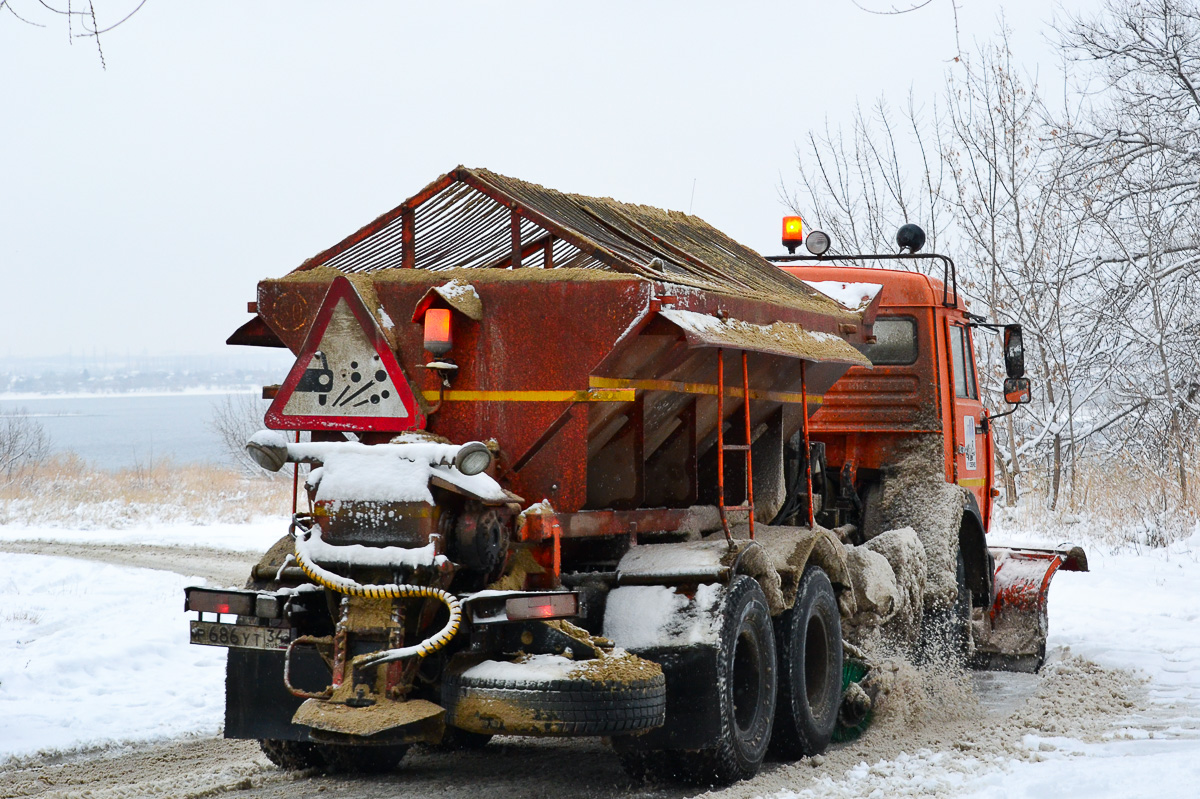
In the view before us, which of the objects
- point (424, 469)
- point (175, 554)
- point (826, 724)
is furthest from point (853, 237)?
point (424, 469)

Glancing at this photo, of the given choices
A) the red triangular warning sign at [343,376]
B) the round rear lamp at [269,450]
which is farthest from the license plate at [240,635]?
the red triangular warning sign at [343,376]

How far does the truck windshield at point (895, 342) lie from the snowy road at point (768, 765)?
85.7 inches

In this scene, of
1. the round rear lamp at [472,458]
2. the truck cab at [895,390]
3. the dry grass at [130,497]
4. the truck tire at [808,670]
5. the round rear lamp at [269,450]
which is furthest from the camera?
the dry grass at [130,497]

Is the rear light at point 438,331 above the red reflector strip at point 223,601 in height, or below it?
above

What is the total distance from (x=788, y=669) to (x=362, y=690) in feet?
7.19

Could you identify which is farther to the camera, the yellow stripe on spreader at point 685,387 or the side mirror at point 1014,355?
the side mirror at point 1014,355

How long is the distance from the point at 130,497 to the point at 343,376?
24.6m

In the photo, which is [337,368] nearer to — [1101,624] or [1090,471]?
[1101,624]

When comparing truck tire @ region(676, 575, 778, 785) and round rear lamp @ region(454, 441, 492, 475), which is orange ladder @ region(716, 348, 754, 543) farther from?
round rear lamp @ region(454, 441, 492, 475)

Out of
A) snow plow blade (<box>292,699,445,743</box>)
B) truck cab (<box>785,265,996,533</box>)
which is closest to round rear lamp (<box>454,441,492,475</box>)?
snow plow blade (<box>292,699,445,743</box>)

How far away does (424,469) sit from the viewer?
4.68 meters

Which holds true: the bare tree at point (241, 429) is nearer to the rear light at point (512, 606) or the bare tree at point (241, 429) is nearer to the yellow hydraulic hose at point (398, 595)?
the yellow hydraulic hose at point (398, 595)

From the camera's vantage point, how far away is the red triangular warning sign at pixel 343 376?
5.16 metres

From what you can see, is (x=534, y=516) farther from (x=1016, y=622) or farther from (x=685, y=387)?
(x=1016, y=622)
